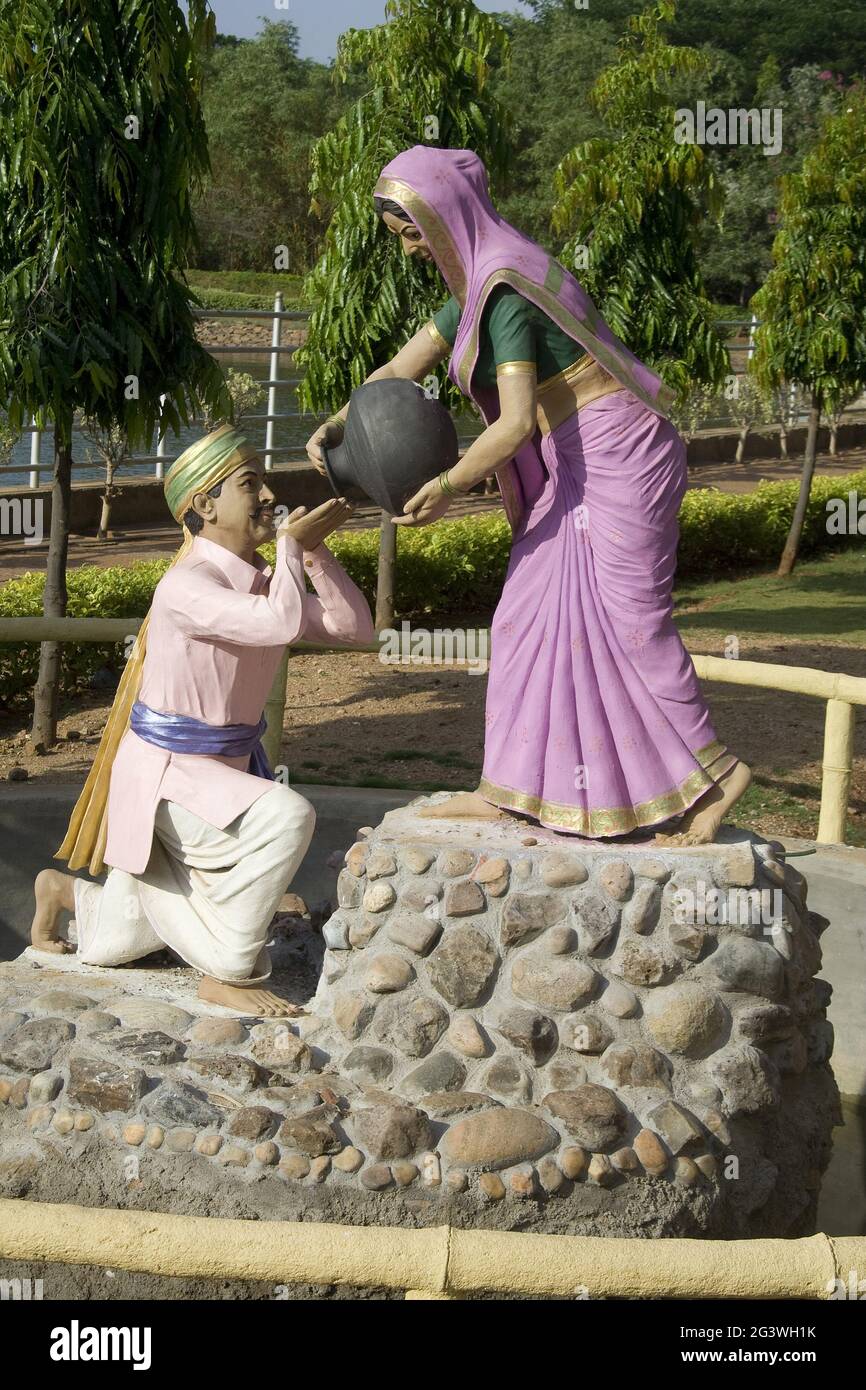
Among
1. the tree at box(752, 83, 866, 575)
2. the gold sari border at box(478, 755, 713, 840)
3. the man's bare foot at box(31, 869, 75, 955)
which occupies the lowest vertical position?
the man's bare foot at box(31, 869, 75, 955)

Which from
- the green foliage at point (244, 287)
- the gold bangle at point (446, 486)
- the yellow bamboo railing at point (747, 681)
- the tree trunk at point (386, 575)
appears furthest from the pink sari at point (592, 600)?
the green foliage at point (244, 287)

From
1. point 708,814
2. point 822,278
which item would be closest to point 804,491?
point 822,278

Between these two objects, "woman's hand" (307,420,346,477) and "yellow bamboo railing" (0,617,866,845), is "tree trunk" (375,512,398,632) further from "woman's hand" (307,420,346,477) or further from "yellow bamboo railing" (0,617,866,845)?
"woman's hand" (307,420,346,477)

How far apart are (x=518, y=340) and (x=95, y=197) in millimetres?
3884

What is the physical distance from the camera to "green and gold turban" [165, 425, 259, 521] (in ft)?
11.6

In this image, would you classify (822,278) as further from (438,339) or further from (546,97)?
(546,97)

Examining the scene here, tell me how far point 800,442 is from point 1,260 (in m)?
18.1

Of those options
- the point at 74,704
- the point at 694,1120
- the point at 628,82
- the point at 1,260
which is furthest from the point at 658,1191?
the point at 628,82

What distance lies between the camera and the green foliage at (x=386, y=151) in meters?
8.82

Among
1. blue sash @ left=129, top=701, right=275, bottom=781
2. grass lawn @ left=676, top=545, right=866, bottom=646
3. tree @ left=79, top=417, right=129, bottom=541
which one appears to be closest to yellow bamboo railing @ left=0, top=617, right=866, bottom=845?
blue sash @ left=129, top=701, right=275, bottom=781

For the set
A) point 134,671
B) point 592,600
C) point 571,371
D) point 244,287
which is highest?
point 244,287

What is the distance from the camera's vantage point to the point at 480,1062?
3.31m

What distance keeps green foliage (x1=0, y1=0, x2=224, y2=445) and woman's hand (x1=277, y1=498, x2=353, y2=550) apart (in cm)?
327

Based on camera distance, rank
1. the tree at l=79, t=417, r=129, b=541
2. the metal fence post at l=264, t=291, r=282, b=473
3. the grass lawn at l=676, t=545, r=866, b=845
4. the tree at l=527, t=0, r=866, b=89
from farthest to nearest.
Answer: the tree at l=527, t=0, r=866, b=89 < the metal fence post at l=264, t=291, r=282, b=473 < the tree at l=79, t=417, r=129, b=541 < the grass lawn at l=676, t=545, r=866, b=845
